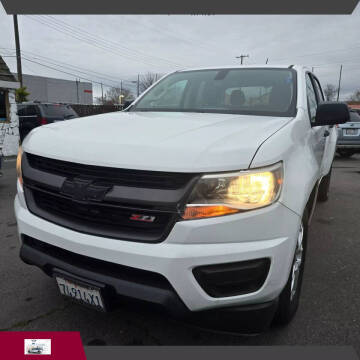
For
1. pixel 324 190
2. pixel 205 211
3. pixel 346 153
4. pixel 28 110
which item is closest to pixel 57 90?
pixel 28 110

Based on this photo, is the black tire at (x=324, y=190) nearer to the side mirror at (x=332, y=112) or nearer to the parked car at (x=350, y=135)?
the side mirror at (x=332, y=112)

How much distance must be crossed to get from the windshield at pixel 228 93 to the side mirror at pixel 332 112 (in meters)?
0.23

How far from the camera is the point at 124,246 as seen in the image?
159 cm

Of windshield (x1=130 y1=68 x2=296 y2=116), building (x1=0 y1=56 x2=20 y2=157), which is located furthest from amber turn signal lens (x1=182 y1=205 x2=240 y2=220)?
building (x1=0 y1=56 x2=20 y2=157)

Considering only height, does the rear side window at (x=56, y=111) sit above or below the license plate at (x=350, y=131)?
above

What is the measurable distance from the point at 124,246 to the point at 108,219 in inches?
7.2

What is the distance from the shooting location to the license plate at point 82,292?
5.57 feet

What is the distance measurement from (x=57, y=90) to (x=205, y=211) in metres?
74.4

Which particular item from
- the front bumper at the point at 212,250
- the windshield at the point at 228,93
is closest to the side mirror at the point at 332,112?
the windshield at the point at 228,93

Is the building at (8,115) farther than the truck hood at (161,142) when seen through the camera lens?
Yes

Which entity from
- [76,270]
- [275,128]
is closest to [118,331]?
[76,270]

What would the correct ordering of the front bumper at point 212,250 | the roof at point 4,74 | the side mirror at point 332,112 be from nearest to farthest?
the front bumper at point 212,250
the side mirror at point 332,112
the roof at point 4,74

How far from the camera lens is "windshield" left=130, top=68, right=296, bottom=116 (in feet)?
8.66

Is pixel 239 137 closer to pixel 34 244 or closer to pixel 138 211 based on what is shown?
pixel 138 211
